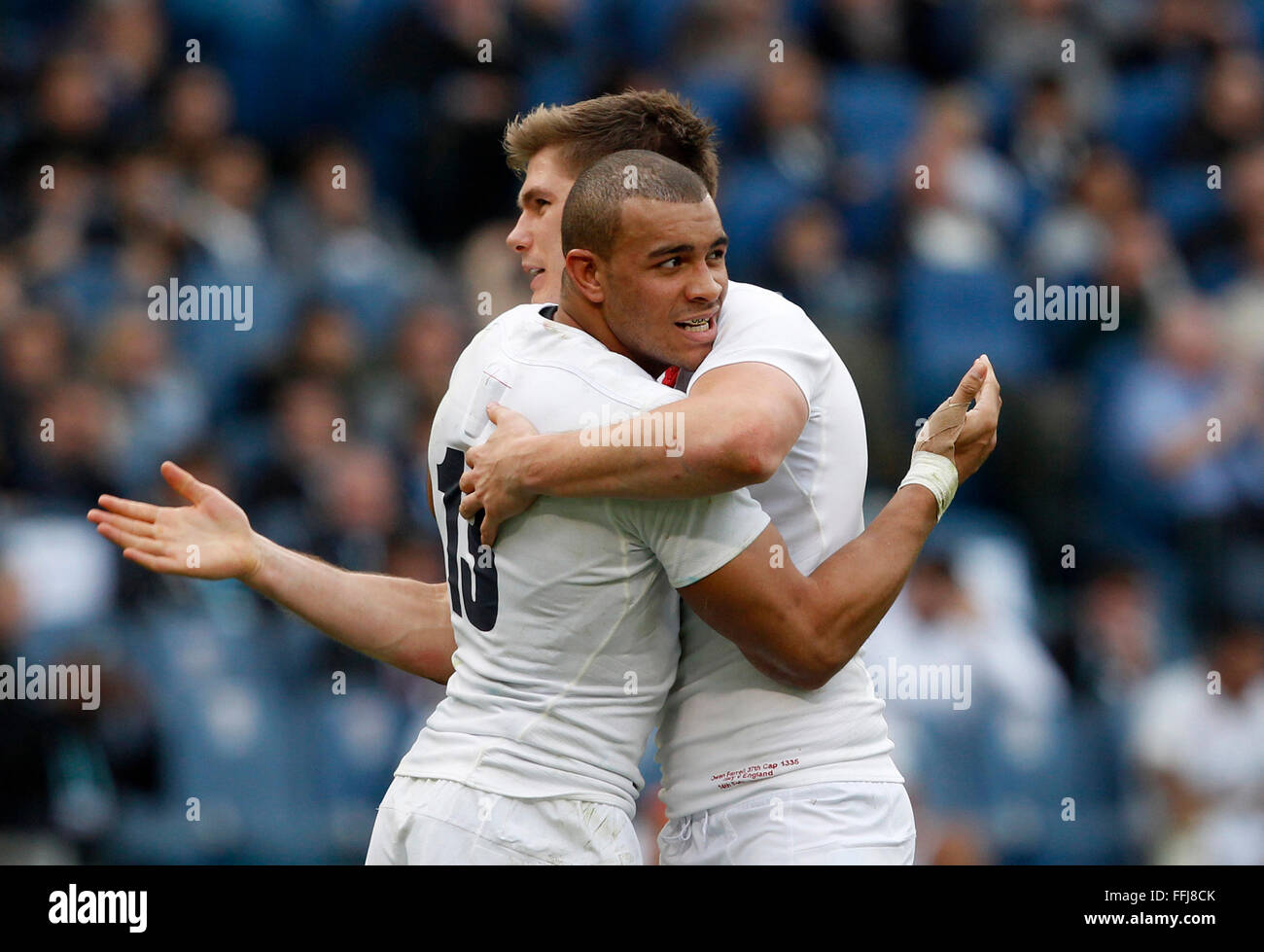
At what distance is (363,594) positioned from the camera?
362 cm

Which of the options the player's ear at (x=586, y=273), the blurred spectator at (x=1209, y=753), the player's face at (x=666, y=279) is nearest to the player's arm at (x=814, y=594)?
the player's face at (x=666, y=279)

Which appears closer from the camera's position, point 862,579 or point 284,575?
point 862,579

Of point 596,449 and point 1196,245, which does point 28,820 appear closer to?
point 596,449

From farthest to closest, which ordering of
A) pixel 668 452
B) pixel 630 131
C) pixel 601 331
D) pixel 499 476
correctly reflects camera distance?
pixel 630 131
pixel 601 331
pixel 499 476
pixel 668 452

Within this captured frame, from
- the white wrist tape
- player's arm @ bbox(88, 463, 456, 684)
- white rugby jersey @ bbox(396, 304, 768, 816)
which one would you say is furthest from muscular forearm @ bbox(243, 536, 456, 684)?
the white wrist tape

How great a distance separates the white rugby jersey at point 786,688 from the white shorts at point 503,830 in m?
0.22

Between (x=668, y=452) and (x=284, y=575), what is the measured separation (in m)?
1.07

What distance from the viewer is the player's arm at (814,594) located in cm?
297

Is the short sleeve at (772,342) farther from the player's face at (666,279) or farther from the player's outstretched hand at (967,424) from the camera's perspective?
the player's outstretched hand at (967,424)

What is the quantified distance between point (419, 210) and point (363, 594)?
4918 mm

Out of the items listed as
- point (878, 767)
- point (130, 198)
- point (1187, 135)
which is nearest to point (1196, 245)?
point (1187, 135)

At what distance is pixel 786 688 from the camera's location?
10.3 ft

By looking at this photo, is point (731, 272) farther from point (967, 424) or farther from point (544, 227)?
point (967, 424)

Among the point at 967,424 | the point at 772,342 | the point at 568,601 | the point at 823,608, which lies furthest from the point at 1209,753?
the point at 568,601
